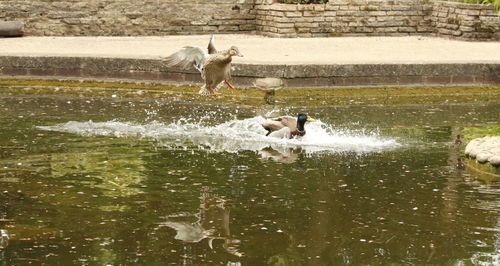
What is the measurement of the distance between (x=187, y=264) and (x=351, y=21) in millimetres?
17830

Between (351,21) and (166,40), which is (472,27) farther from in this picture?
(166,40)

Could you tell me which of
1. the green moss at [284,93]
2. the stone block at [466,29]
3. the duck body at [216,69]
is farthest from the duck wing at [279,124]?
the stone block at [466,29]

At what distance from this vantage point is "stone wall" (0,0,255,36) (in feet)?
81.1

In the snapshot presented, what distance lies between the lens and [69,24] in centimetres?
2505

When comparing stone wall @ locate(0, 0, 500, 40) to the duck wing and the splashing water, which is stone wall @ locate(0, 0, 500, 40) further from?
the duck wing

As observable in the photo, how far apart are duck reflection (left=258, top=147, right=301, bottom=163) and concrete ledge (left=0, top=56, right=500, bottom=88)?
530 cm

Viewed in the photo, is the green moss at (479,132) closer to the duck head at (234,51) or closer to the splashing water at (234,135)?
the splashing water at (234,135)

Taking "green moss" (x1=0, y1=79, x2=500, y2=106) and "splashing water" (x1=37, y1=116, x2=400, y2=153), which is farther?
"green moss" (x1=0, y1=79, x2=500, y2=106)

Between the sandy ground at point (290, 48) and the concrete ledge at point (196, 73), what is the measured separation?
0.19 meters

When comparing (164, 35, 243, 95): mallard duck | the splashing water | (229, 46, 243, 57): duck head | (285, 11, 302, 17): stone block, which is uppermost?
(229, 46, 243, 57): duck head

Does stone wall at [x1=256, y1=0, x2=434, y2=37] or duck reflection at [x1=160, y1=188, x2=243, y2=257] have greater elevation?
stone wall at [x1=256, y1=0, x2=434, y2=37]

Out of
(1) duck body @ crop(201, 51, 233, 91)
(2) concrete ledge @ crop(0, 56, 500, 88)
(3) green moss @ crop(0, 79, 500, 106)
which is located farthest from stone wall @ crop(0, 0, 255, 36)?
(1) duck body @ crop(201, 51, 233, 91)

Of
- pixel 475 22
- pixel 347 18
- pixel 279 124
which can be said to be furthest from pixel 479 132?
pixel 347 18

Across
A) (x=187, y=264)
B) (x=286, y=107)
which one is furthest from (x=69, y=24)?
(x=187, y=264)
